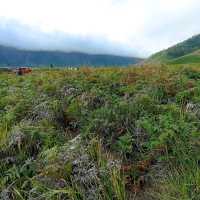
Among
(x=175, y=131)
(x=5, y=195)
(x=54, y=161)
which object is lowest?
(x=5, y=195)

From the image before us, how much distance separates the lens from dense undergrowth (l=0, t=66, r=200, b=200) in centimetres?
688

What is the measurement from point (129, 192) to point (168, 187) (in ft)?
2.26

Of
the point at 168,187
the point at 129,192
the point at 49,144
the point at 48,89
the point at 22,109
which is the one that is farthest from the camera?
the point at 48,89

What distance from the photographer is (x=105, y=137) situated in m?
8.34

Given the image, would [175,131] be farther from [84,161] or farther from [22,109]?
[22,109]

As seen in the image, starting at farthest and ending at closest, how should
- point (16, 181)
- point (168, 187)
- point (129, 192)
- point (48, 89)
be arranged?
point (48, 89), point (16, 181), point (129, 192), point (168, 187)

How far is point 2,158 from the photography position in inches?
332

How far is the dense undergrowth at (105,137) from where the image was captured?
688 centimetres

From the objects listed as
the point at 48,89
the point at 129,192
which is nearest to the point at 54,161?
the point at 129,192

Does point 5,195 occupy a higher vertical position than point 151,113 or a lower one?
lower

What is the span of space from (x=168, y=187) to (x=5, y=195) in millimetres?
2501

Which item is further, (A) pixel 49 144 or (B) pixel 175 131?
(A) pixel 49 144

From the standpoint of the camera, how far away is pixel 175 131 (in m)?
7.57

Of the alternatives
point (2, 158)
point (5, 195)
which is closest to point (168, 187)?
point (5, 195)
